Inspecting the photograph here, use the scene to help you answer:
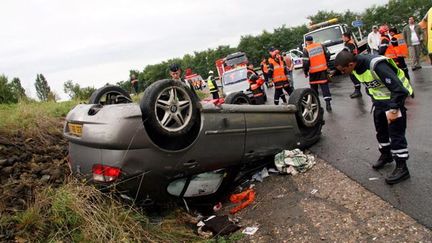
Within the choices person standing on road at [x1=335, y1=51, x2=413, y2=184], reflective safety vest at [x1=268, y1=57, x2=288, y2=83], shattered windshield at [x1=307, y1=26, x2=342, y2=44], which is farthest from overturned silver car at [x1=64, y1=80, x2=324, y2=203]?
shattered windshield at [x1=307, y1=26, x2=342, y2=44]

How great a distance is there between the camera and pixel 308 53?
9117 millimetres

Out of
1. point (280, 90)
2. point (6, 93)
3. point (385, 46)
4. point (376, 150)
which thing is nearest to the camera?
point (376, 150)

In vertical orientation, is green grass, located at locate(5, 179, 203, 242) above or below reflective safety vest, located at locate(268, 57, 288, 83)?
below

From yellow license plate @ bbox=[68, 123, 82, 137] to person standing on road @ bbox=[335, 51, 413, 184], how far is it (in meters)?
2.86

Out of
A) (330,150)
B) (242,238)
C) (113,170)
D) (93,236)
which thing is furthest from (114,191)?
(330,150)

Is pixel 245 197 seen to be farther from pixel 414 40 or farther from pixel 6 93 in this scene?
pixel 414 40

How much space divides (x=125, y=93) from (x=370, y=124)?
164 inches

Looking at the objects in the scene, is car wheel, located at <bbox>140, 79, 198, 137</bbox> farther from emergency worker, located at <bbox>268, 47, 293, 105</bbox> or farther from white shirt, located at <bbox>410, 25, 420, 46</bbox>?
white shirt, located at <bbox>410, 25, 420, 46</bbox>

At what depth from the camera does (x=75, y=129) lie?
4105mm

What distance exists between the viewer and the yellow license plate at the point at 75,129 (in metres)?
4.01

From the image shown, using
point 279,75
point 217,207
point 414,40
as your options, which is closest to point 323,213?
point 217,207

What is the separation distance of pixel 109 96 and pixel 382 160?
135 inches

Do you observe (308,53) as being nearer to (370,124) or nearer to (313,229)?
(370,124)

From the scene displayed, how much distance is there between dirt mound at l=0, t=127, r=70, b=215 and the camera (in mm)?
3957
